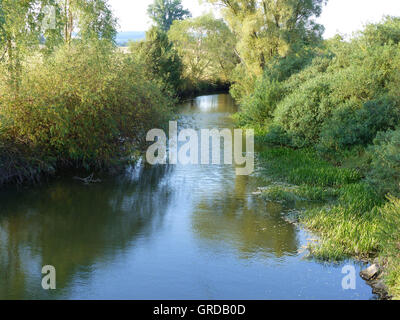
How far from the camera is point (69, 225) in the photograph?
11.7 metres

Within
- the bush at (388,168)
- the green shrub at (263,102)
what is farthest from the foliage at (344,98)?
the bush at (388,168)

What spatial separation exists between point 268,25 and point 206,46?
1995 cm

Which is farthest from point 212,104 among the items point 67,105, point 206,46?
point 67,105

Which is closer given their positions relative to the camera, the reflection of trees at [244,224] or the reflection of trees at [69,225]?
the reflection of trees at [69,225]

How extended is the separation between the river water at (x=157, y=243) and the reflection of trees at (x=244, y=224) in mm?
24

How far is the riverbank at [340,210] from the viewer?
8625 millimetres

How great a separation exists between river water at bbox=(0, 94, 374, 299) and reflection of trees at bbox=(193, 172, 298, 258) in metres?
0.02

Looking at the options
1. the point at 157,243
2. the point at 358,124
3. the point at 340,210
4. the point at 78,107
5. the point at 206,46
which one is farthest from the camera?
the point at 206,46

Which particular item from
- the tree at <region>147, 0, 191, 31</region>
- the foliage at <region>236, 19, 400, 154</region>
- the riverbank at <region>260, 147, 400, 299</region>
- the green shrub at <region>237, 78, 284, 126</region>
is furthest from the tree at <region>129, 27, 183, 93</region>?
the tree at <region>147, 0, 191, 31</region>

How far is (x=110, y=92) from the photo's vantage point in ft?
49.0

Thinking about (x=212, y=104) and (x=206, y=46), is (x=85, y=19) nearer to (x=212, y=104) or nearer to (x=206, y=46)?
(x=212, y=104)

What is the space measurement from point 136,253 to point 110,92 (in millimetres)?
6577

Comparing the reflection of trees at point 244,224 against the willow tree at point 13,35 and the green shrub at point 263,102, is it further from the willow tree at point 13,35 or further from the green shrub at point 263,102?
the green shrub at point 263,102
